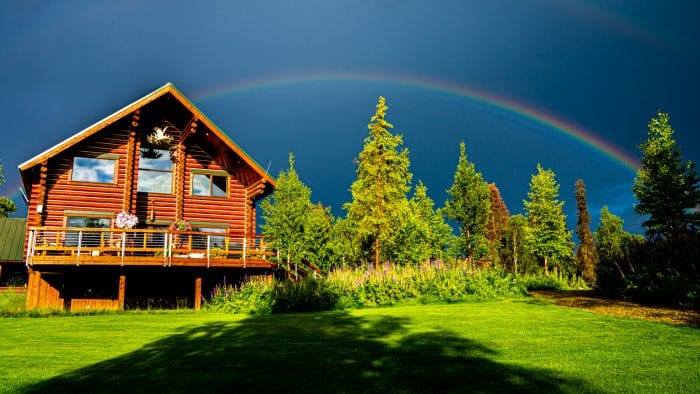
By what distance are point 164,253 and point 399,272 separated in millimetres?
9173

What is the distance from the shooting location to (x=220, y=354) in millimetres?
8148

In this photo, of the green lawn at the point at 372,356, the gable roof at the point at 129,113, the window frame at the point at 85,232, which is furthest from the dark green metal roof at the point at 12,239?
the green lawn at the point at 372,356

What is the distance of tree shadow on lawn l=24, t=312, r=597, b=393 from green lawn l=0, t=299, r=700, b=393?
19 millimetres

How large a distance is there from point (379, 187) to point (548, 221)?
82.2 feet

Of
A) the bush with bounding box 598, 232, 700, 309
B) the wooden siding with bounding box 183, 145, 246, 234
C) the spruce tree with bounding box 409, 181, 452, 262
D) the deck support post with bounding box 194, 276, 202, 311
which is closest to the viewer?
the bush with bounding box 598, 232, 700, 309

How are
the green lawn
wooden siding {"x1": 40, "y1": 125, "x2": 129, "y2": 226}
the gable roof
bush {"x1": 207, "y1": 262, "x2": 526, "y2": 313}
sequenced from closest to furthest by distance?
the green lawn, bush {"x1": 207, "y1": 262, "x2": 526, "y2": 313}, the gable roof, wooden siding {"x1": 40, "y1": 125, "x2": 129, "y2": 226}

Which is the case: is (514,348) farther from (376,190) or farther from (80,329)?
(376,190)

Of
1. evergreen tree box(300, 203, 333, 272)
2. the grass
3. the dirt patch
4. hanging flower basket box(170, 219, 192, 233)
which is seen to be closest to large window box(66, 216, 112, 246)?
hanging flower basket box(170, 219, 192, 233)

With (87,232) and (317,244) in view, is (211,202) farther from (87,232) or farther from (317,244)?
(317,244)

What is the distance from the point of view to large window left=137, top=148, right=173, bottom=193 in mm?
25109

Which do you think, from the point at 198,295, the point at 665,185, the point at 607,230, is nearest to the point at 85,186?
the point at 198,295

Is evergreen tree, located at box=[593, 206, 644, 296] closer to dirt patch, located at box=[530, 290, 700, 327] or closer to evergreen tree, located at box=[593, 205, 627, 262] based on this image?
dirt patch, located at box=[530, 290, 700, 327]

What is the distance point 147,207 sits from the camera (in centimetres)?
2469

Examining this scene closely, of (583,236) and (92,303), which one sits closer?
(92,303)
